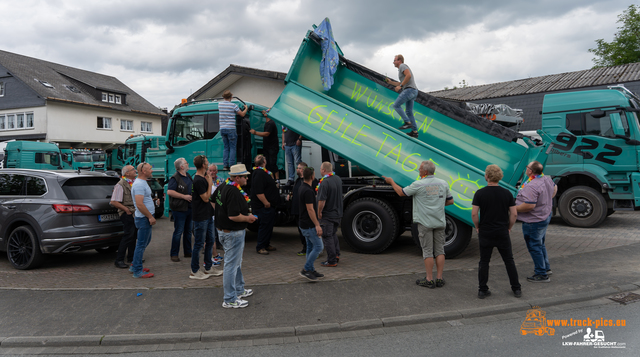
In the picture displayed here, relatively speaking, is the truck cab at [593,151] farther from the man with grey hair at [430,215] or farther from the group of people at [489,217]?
the man with grey hair at [430,215]

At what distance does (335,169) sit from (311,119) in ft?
4.93

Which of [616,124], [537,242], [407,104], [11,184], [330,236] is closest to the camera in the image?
[537,242]

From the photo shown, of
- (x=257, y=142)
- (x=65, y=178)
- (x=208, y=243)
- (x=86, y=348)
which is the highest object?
(x=257, y=142)

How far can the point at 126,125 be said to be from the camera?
36938 mm

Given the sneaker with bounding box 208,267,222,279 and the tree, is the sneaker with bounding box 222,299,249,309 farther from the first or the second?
→ the tree

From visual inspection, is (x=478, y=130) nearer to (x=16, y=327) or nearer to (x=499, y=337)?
(x=499, y=337)

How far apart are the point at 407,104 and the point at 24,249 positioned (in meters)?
7.19

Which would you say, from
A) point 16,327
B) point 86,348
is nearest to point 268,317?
point 86,348

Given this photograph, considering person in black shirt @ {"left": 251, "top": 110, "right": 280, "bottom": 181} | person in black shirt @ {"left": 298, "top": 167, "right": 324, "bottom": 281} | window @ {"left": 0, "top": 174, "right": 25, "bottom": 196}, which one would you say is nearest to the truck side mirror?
person in black shirt @ {"left": 251, "top": 110, "right": 280, "bottom": 181}

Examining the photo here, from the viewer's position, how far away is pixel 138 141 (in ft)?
55.0

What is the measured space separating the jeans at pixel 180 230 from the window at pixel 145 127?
35.2m

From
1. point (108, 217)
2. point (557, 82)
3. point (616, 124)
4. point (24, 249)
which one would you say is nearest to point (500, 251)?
point (108, 217)

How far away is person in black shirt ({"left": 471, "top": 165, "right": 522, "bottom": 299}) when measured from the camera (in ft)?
15.8

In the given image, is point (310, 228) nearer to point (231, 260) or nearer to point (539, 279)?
point (231, 260)
